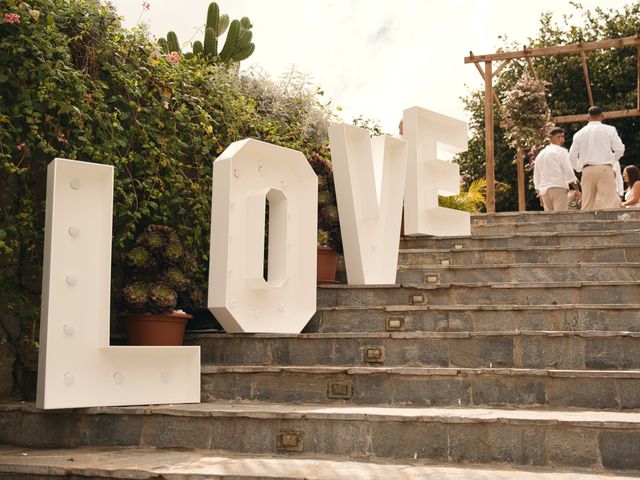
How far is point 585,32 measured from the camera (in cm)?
2283

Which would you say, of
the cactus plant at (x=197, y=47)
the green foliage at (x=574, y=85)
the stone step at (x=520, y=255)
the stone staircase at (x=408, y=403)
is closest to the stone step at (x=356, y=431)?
the stone staircase at (x=408, y=403)

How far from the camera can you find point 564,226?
723 centimetres

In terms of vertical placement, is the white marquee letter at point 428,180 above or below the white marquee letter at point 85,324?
above

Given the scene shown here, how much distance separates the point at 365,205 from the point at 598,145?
4676mm

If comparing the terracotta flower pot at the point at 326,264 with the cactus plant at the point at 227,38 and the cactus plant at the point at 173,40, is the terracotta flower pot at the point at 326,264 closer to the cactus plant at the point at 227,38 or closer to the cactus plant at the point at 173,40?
the cactus plant at the point at 227,38

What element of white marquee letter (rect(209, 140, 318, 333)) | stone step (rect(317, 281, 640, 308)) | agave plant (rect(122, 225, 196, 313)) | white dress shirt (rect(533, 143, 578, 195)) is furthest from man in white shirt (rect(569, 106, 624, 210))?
agave plant (rect(122, 225, 196, 313))

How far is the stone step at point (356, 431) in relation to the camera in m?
3.35

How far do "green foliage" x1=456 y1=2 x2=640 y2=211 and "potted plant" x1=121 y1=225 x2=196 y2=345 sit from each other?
15898 mm

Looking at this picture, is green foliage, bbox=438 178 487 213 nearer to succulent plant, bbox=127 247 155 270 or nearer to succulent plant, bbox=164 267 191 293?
succulent plant, bbox=164 267 191 293

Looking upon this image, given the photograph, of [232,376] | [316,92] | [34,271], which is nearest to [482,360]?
[232,376]

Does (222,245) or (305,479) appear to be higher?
(222,245)

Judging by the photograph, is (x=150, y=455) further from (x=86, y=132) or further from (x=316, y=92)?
(x=316, y=92)

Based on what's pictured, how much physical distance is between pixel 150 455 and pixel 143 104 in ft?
8.30

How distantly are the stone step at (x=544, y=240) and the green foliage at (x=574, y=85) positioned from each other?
13335 mm
